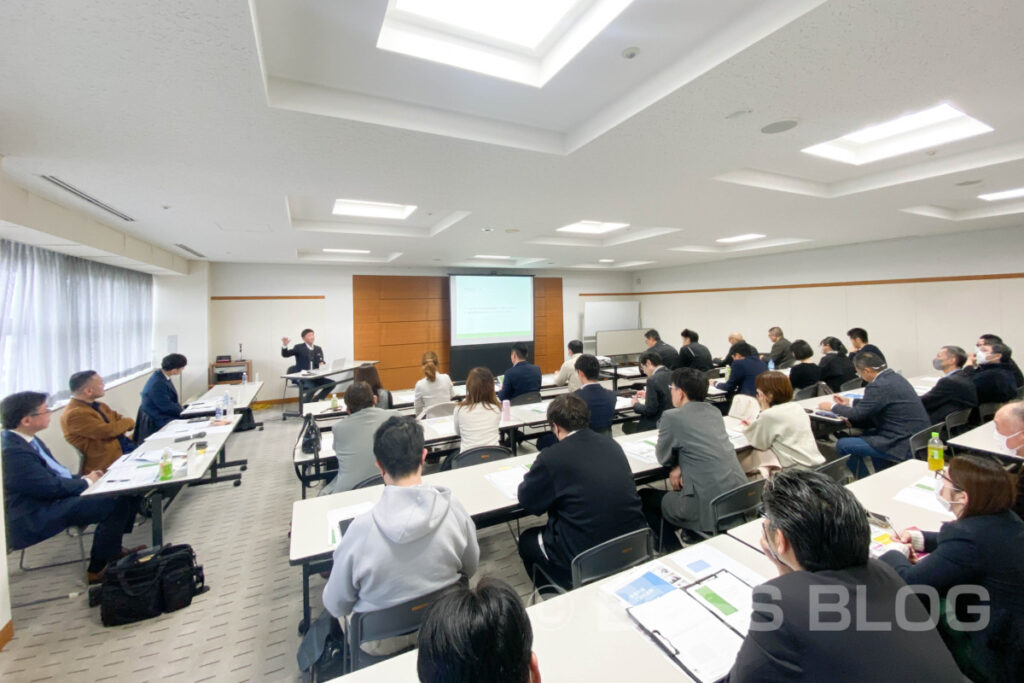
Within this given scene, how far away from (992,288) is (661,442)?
278 inches

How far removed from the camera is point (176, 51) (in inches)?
61.6

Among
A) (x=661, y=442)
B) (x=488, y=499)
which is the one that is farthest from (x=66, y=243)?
(x=661, y=442)

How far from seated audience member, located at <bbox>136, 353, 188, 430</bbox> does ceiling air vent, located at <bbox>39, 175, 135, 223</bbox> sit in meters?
1.47

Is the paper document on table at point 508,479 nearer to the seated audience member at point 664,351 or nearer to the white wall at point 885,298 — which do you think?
the seated audience member at point 664,351

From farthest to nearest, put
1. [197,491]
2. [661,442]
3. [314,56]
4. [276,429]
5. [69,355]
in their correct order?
[276,429], [69,355], [197,491], [661,442], [314,56]

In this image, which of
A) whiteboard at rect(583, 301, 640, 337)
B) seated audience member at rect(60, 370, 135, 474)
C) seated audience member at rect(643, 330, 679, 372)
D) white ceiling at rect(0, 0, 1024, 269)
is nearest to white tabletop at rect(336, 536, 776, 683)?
white ceiling at rect(0, 0, 1024, 269)

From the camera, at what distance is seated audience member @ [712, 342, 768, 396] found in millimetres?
4883

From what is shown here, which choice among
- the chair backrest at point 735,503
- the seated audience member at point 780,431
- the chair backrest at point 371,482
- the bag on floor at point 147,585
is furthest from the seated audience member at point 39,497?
the seated audience member at point 780,431

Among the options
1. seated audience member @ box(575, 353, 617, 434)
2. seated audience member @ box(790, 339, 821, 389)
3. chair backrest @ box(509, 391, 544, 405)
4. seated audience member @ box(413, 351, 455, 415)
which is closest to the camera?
seated audience member @ box(575, 353, 617, 434)

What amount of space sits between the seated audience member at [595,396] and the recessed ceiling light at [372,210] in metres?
2.76

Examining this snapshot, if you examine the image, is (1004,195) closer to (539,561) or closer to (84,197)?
(539,561)

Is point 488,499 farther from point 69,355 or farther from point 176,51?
point 69,355

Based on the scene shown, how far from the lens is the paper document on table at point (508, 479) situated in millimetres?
2301

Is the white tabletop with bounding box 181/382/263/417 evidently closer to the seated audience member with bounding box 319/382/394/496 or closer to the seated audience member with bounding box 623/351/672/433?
the seated audience member with bounding box 319/382/394/496
